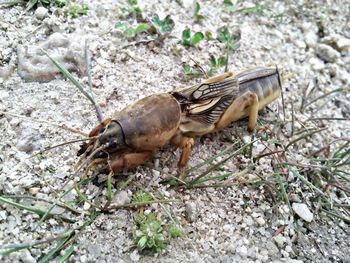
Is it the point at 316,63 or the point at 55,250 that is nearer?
the point at 55,250

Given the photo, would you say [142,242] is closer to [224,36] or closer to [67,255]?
[67,255]

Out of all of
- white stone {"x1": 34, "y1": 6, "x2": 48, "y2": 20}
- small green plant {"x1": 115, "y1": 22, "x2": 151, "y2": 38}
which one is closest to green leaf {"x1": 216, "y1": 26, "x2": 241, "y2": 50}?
small green plant {"x1": 115, "y1": 22, "x2": 151, "y2": 38}

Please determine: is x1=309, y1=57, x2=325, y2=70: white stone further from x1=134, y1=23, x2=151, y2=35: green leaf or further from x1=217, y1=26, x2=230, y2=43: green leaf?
x1=134, y1=23, x2=151, y2=35: green leaf

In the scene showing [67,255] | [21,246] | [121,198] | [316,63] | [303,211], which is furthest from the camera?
[316,63]

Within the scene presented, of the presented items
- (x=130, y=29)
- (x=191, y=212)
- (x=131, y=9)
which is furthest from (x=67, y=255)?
(x=131, y=9)

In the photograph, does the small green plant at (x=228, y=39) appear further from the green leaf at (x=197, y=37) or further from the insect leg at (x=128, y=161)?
the insect leg at (x=128, y=161)

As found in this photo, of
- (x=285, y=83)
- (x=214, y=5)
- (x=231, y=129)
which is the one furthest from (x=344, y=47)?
(x=231, y=129)
